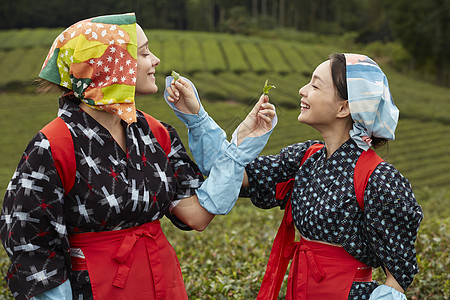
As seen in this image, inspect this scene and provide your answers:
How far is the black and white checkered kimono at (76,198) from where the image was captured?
1414mm

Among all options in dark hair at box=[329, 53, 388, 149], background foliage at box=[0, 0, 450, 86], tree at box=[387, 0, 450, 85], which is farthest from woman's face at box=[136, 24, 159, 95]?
tree at box=[387, 0, 450, 85]

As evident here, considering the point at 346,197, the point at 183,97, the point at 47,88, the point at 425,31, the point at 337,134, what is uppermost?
the point at 47,88

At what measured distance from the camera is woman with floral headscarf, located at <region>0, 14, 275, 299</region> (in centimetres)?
142

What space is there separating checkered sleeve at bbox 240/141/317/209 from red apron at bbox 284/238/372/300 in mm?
216

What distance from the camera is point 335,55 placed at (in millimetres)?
1724

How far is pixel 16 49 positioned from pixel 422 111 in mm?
14870

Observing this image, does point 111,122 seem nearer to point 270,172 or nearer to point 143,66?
point 143,66

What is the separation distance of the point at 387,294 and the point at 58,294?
91cm

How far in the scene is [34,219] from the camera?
141cm

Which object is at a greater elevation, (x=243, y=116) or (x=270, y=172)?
(x=270, y=172)

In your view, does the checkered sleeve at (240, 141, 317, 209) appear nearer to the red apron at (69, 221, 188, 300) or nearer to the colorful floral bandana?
the red apron at (69, 221, 188, 300)

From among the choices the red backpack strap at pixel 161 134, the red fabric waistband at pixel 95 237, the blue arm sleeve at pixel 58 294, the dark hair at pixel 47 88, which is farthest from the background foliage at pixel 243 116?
the blue arm sleeve at pixel 58 294

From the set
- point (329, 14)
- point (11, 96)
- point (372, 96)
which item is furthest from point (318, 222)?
point (329, 14)

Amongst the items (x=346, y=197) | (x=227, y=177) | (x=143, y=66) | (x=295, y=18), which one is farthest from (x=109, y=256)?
(x=295, y=18)
